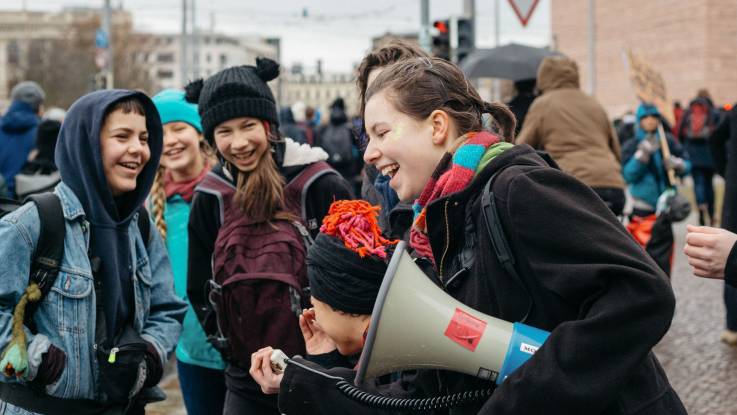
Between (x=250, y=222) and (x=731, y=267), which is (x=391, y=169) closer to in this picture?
(x=731, y=267)

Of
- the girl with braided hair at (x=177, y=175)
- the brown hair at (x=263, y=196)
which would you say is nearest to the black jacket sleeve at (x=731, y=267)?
the brown hair at (x=263, y=196)

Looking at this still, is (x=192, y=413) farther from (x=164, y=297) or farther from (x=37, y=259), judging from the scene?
(x=37, y=259)

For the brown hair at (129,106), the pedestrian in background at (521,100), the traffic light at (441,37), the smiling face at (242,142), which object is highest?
the traffic light at (441,37)

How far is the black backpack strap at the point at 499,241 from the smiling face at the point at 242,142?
2006 mm

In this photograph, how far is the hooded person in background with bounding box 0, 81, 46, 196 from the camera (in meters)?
8.87

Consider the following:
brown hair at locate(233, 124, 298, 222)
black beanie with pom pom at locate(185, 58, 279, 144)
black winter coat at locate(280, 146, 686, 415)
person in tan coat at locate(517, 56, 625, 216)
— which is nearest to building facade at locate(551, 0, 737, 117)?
person in tan coat at locate(517, 56, 625, 216)

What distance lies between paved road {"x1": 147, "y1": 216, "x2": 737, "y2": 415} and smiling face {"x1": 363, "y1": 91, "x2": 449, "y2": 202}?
13.6 feet

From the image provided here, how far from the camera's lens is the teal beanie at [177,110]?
16.5ft

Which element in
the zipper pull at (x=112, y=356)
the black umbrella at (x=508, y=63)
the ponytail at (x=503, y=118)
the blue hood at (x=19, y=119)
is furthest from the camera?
the black umbrella at (x=508, y=63)

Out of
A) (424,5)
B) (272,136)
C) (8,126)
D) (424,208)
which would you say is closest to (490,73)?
(424,5)

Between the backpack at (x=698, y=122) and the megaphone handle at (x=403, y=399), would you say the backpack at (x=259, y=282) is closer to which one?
the megaphone handle at (x=403, y=399)

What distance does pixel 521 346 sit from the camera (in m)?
2.14

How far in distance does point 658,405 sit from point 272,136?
95.6 inches

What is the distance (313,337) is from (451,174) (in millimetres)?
1037
